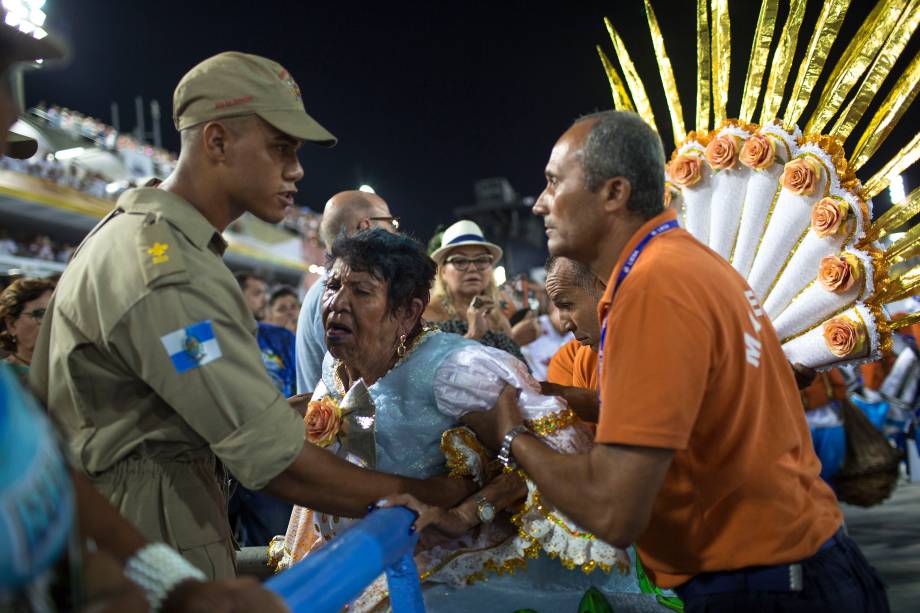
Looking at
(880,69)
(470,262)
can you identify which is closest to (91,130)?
(470,262)

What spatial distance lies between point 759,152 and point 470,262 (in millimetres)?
2336

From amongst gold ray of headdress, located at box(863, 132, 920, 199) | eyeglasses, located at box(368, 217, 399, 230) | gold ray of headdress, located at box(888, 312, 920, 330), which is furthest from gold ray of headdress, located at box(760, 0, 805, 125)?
eyeglasses, located at box(368, 217, 399, 230)

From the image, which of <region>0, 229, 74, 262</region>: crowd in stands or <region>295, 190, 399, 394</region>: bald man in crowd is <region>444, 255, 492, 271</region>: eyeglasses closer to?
<region>295, 190, 399, 394</region>: bald man in crowd

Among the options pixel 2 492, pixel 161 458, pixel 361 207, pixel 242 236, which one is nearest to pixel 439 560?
pixel 161 458

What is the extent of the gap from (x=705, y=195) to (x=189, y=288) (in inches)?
96.2

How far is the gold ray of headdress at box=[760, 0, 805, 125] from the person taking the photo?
3340 mm

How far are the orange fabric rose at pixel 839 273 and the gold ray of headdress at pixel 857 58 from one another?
55cm

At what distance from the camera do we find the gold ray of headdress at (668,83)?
367 cm

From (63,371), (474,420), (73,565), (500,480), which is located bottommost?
(500,480)

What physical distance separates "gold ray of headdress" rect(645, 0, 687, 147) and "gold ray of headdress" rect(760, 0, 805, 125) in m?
0.40

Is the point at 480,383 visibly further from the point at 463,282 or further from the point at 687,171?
the point at 463,282

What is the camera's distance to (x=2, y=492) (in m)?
0.69

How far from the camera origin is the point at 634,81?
12.4 feet

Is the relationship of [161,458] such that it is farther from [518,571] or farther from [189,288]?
[518,571]
